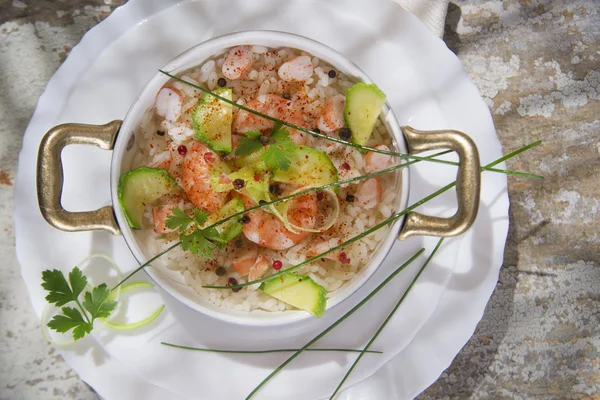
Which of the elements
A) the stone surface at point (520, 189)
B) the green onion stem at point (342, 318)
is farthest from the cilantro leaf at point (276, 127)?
the stone surface at point (520, 189)

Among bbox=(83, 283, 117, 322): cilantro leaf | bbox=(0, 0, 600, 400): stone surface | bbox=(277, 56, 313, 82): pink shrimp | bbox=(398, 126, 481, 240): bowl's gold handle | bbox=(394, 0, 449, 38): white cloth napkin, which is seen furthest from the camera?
bbox=(0, 0, 600, 400): stone surface

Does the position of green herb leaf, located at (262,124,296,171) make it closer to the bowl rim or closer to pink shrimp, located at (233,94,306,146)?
pink shrimp, located at (233,94,306,146)

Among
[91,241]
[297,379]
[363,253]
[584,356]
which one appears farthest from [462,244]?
[91,241]

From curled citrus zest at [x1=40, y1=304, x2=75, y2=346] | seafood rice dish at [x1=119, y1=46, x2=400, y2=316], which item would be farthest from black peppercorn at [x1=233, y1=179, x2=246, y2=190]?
curled citrus zest at [x1=40, y1=304, x2=75, y2=346]

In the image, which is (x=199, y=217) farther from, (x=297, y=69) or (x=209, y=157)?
(x=297, y=69)

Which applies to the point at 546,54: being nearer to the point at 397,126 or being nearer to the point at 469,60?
the point at 469,60

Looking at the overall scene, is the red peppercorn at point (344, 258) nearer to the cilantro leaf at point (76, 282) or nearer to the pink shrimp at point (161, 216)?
the pink shrimp at point (161, 216)
